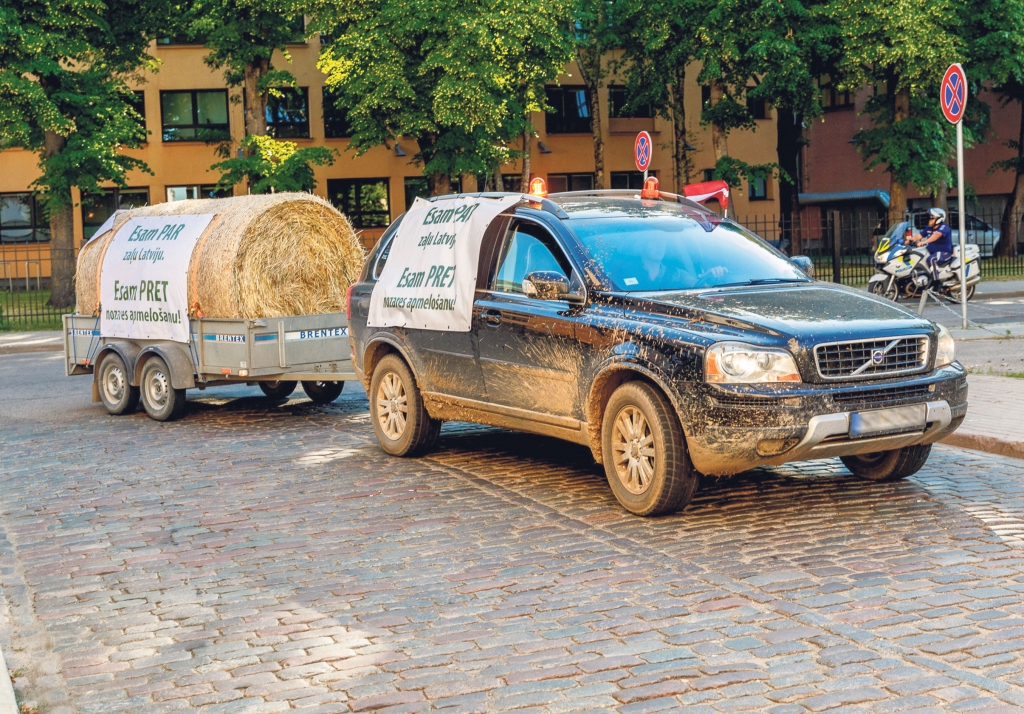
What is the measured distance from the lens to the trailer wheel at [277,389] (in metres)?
14.6

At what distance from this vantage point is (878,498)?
813 centimetres

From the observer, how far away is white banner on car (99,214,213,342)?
1316 cm

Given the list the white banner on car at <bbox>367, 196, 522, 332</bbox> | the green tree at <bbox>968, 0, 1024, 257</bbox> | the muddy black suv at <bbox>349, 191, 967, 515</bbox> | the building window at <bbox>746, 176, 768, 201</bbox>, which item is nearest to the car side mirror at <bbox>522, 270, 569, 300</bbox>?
the muddy black suv at <bbox>349, 191, 967, 515</bbox>

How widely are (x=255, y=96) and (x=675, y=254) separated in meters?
28.9

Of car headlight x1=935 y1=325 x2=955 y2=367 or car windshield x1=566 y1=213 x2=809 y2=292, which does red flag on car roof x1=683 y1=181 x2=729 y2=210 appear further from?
car headlight x1=935 y1=325 x2=955 y2=367

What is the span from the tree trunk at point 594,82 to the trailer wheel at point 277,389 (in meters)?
31.9

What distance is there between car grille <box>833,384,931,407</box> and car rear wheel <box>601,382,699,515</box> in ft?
3.07

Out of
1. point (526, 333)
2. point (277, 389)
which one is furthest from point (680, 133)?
point (526, 333)

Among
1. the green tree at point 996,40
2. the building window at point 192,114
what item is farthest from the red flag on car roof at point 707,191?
the building window at point 192,114

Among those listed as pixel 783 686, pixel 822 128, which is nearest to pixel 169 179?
pixel 822 128

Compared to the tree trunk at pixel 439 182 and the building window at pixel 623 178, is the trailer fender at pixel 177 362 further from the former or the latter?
the building window at pixel 623 178

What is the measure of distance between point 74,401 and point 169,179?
36.4m

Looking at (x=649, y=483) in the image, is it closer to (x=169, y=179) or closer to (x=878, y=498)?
(x=878, y=498)

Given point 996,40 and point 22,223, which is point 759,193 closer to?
point 996,40
